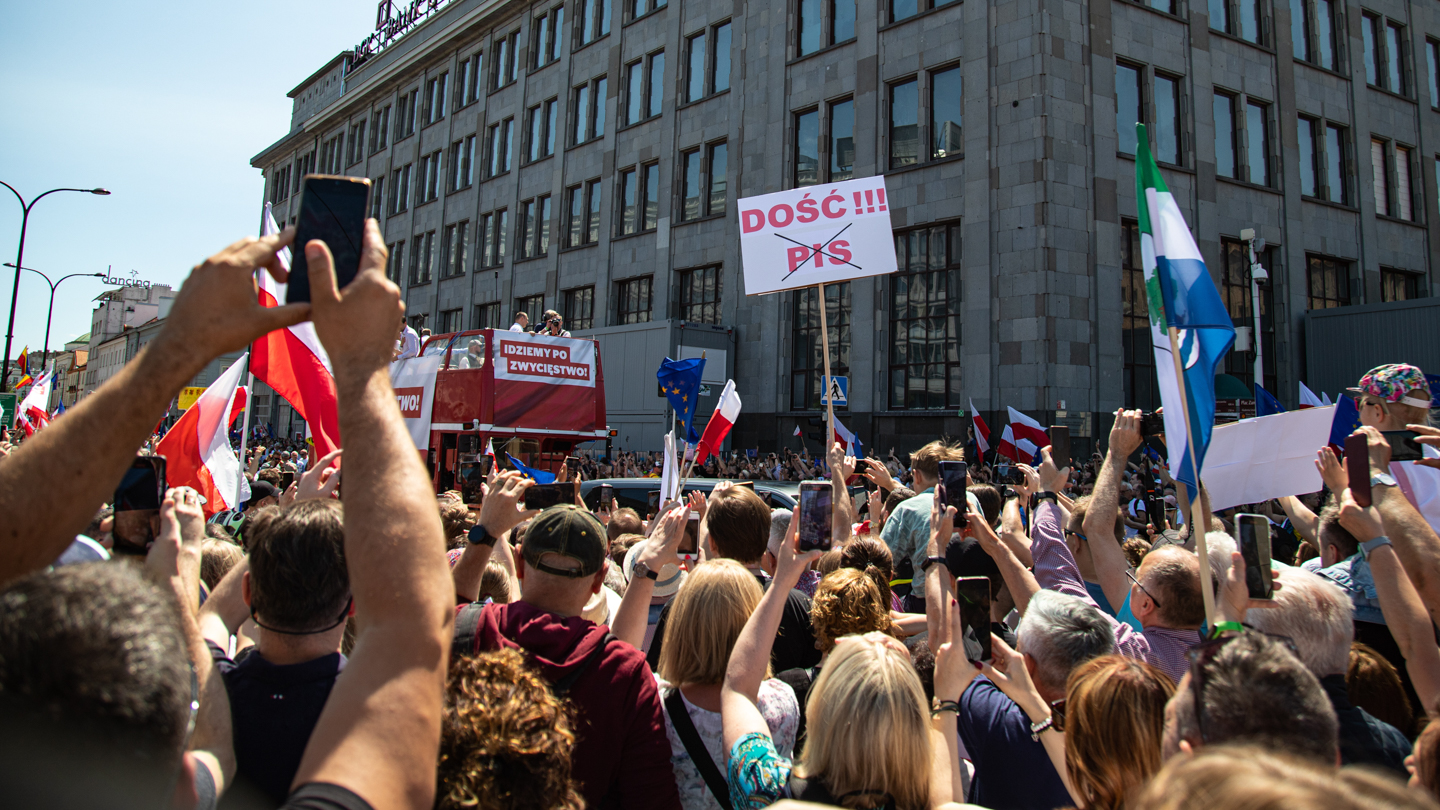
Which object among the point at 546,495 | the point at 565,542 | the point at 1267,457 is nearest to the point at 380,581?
the point at 565,542

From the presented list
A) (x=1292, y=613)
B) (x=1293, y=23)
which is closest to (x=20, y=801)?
(x=1292, y=613)

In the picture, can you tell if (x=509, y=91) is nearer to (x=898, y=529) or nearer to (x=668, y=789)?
(x=898, y=529)

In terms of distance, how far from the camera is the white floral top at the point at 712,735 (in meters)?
2.59

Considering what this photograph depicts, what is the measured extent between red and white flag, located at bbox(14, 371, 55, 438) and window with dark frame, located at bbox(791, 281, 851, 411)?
16.4 metres

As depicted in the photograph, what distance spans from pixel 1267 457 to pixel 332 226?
15.5ft

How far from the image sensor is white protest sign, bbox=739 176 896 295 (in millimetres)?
7859

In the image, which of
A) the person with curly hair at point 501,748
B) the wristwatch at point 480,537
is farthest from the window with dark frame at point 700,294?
the person with curly hair at point 501,748

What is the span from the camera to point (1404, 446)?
3.61m

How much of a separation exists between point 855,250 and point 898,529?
3358 mm

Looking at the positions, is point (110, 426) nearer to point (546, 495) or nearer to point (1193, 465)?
point (546, 495)

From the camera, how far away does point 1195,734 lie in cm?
174

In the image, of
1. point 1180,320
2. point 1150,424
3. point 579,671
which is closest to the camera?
point 579,671

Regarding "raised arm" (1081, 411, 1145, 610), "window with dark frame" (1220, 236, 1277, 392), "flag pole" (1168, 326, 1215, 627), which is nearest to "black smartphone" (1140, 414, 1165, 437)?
"raised arm" (1081, 411, 1145, 610)

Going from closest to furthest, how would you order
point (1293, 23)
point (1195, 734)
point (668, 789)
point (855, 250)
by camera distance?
point (1195, 734), point (668, 789), point (855, 250), point (1293, 23)
